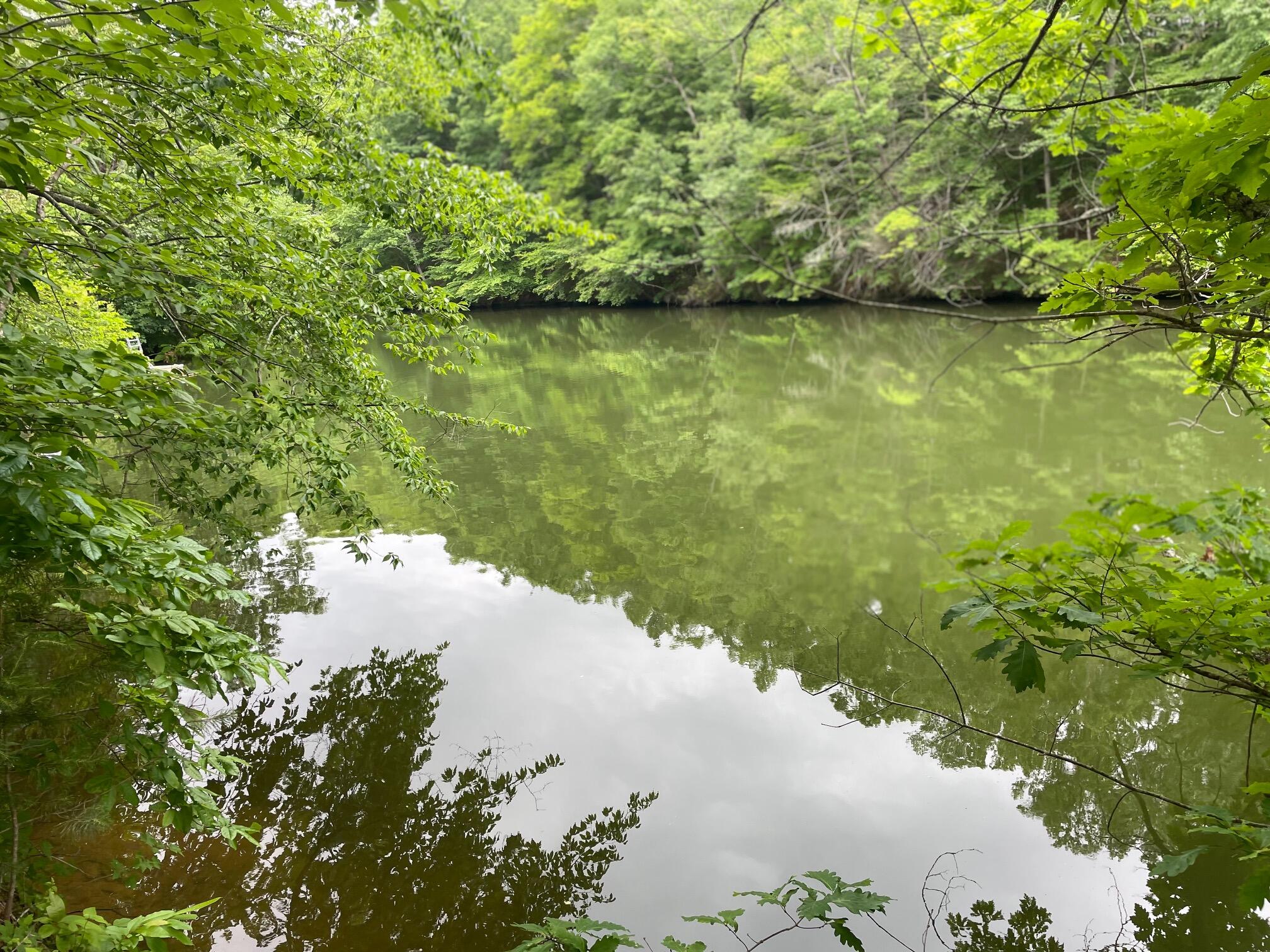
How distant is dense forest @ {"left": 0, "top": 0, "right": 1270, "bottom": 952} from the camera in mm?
1699

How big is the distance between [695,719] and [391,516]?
511cm

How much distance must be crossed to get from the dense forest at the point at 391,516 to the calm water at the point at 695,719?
0.04 meters

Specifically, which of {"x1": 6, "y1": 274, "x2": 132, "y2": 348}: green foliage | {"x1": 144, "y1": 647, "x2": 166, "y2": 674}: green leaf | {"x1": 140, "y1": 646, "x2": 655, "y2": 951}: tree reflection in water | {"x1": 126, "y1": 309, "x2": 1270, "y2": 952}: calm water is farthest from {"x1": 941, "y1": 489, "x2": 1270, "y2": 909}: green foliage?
{"x1": 6, "y1": 274, "x2": 132, "y2": 348}: green foliage

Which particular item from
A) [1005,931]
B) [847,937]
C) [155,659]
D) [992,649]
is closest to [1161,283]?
[992,649]

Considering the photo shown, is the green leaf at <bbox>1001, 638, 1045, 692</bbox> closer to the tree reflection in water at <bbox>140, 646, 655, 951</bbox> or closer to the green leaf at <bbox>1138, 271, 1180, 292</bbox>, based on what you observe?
the green leaf at <bbox>1138, 271, 1180, 292</bbox>

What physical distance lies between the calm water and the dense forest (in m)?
0.04

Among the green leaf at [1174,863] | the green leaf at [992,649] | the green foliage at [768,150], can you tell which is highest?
the green foliage at [768,150]

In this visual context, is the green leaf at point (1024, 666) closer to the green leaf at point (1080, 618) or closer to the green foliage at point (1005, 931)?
the green leaf at point (1080, 618)

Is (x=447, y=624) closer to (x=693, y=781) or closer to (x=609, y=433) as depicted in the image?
(x=693, y=781)

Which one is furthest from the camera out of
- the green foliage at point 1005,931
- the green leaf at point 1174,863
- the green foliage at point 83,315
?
the green foliage at point 83,315

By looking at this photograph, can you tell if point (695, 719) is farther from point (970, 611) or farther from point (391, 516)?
point (391, 516)

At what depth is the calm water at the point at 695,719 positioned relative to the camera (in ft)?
10.4

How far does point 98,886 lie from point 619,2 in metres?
27.5

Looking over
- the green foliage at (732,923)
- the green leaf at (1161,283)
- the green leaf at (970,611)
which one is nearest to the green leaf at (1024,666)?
the green leaf at (970,611)
